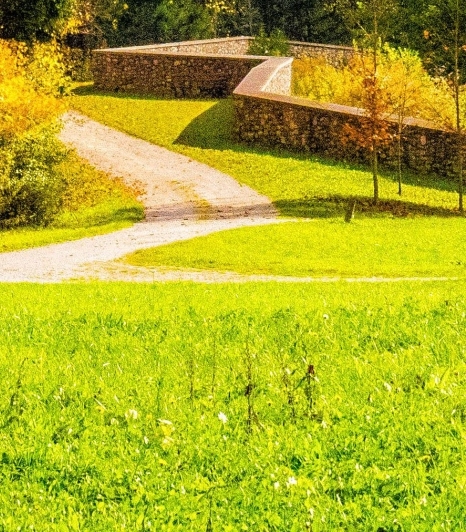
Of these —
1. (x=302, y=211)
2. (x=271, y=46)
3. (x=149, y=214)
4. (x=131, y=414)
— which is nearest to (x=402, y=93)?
(x=302, y=211)

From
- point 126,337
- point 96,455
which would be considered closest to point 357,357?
point 126,337

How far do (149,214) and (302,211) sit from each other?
4376 millimetres

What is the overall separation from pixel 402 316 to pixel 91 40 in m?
50.3

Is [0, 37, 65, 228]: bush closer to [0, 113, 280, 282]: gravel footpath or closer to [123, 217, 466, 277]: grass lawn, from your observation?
[0, 113, 280, 282]: gravel footpath

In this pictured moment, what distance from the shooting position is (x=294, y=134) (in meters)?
31.6

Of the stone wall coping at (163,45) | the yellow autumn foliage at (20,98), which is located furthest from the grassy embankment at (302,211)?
the yellow autumn foliage at (20,98)

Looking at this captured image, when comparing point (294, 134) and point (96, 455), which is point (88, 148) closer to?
point (294, 134)

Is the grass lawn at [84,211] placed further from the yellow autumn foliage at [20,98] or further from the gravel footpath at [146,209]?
the yellow autumn foliage at [20,98]

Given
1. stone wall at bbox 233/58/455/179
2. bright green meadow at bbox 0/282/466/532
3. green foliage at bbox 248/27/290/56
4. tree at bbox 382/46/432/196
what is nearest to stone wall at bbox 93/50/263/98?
stone wall at bbox 233/58/455/179

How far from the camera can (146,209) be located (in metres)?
24.5

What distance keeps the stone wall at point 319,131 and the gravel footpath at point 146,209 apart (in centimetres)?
345

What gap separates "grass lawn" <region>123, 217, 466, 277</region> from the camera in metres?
16.5

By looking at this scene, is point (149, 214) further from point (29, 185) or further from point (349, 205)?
point (349, 205)

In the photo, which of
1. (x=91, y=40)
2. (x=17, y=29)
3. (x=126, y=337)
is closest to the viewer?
(x=126, y=337)
